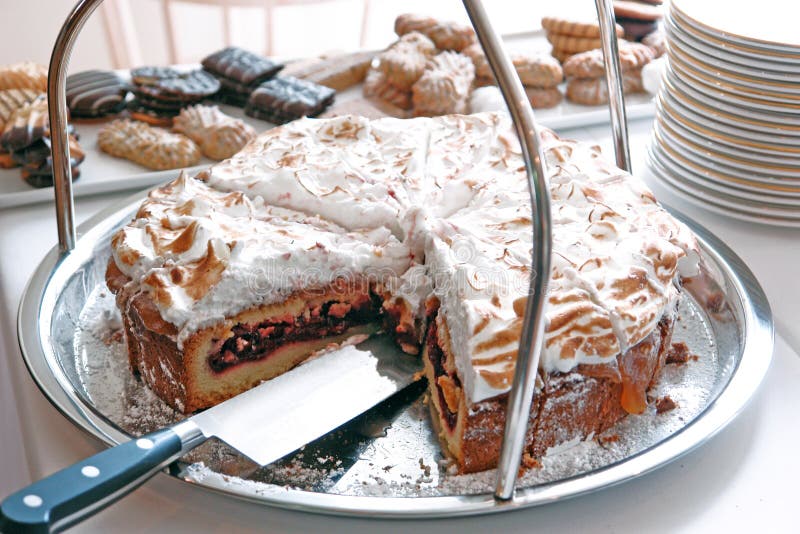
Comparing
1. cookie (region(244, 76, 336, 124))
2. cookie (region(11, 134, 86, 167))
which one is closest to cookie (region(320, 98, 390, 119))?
cookie (region(244, 76, 336, 124))

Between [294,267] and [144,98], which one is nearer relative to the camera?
[294,267]

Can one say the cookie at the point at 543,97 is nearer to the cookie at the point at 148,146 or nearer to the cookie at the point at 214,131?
the cookie at the point at 214,131

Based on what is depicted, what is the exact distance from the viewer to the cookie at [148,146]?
281 cm

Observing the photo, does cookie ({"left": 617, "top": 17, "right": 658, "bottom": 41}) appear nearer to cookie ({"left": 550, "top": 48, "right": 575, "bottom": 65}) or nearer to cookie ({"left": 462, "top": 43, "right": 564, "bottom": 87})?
cookie ({"left": 550, "top": 48, "right": 575, "bottom": 65})

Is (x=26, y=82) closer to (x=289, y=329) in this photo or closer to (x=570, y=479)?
(x=289, y=329)

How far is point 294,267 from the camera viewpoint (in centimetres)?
201

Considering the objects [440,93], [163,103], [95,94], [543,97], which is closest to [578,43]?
[543,97]

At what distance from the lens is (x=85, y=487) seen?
137cm

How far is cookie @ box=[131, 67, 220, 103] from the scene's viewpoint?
312 centimetres

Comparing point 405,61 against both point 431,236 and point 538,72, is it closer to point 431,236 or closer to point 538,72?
point 538,72

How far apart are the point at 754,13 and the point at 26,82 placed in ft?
7.93

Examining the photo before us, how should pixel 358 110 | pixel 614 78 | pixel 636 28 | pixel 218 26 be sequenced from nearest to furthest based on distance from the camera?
pixel 614 78 → pixel 358 110 → pixel 636 28 → pixel 218 26

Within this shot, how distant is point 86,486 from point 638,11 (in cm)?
298

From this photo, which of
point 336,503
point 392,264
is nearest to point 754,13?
point 392,264
